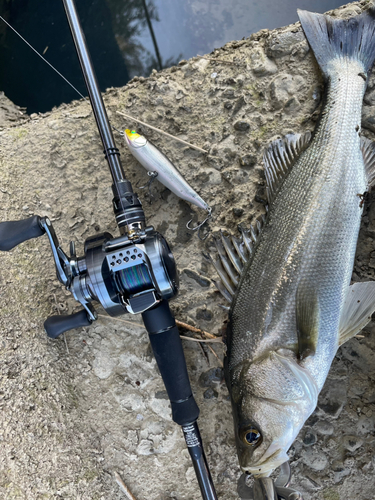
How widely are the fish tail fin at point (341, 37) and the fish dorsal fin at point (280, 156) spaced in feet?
1.21

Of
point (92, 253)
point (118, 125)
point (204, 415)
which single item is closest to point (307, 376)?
point (204, 415)

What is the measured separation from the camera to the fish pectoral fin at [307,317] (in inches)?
58.8

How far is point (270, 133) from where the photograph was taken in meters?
1.96

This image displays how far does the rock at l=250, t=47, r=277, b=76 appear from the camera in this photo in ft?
6.59

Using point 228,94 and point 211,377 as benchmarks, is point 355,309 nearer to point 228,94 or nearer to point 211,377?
point 211,377

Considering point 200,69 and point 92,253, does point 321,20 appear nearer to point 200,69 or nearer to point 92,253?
point 200,69

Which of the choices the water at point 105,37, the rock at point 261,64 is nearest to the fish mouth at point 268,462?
the rock at point 261,64

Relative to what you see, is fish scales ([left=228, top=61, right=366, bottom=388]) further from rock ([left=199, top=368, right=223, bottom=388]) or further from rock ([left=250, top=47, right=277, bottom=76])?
rock ([left=250, top=47, right=277, bottom=76])

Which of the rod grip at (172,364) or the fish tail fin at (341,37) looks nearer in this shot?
the rod grip at (172,364)

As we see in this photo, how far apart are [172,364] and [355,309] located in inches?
34.2

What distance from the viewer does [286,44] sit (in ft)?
6.52

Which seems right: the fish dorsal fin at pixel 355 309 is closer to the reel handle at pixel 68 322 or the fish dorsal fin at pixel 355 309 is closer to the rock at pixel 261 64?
the reel handle at pixel 68 322

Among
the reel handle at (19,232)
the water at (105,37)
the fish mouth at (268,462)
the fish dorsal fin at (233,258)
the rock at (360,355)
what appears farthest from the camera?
the water at (105,37)

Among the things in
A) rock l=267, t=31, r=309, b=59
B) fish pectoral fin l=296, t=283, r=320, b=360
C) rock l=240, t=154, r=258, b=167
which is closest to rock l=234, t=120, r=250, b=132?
rock l=240, t=154, r=258, b=167
